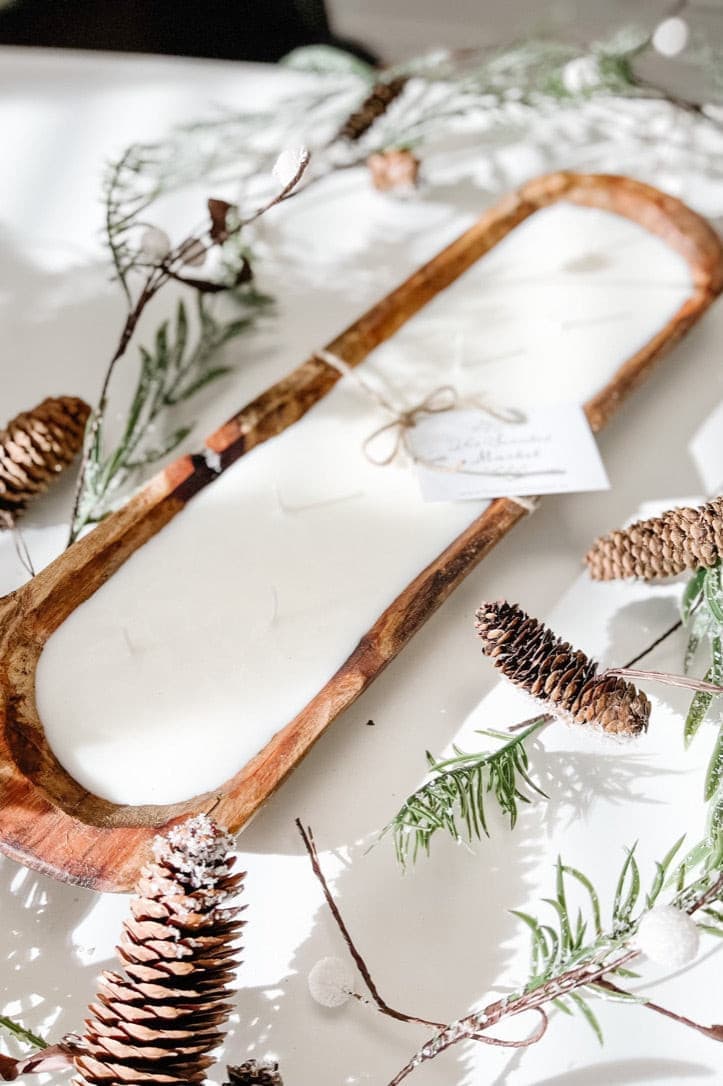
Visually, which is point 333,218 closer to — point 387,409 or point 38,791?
point 387,409

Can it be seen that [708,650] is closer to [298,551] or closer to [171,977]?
[298,551]

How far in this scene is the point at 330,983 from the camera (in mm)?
567

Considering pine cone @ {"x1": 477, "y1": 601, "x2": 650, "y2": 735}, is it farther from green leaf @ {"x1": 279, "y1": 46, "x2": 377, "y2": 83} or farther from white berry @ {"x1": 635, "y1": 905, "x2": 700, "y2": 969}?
green leaf @ {"x1": 279, "y1": 46, "x2": 377, "y2": 83}

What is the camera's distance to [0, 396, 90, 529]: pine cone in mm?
735

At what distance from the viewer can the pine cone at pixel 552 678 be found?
591 mm

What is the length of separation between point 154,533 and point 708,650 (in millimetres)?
454

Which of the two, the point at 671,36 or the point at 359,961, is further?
the point at 671,36

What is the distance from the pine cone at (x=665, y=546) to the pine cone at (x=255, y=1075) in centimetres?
42

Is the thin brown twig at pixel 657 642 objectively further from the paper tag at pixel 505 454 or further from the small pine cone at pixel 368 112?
the small pine cone at pixel 368 112

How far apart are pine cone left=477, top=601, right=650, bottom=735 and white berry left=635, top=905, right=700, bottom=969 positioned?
14 cm

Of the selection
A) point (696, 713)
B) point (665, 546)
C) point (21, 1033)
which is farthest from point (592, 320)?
point (21, 1033)

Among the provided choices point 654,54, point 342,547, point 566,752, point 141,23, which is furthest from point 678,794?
point 141,23

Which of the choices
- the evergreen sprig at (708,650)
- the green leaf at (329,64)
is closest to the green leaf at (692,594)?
the evergreen sprig at (708,650)

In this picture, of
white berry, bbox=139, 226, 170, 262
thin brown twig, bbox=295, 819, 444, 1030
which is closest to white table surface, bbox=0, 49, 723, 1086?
thin brown twig, bbox=295, 819, 444, 1030
